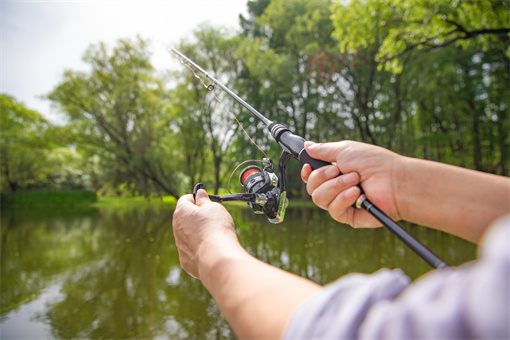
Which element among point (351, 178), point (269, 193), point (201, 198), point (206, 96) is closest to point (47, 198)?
point (206, 96)

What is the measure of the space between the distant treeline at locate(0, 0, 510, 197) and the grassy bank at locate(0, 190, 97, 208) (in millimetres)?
4034

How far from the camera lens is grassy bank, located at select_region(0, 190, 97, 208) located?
21.9m

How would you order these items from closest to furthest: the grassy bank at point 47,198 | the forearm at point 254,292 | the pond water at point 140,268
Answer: the forearm at point 254,292 → the pond water at point 140,268 → the grassy bank at point 47,198

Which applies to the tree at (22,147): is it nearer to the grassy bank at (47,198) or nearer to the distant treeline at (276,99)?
the distant treeline at (276,99)

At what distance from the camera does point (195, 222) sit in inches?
39.2

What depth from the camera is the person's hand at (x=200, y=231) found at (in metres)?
0.84

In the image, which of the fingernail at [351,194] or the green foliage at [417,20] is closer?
the fingernail at [351,194]

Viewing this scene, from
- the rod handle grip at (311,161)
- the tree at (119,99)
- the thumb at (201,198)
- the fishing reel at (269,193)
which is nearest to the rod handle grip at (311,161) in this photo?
the rod handle grip at (311,161)

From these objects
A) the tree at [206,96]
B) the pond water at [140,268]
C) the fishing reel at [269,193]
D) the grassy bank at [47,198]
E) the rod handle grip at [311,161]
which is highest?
the tree at [206,96]

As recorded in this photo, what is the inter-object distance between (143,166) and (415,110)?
16487mm

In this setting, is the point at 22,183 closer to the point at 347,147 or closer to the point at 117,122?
the point at 117,122

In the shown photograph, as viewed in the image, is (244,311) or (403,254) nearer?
(244,311)

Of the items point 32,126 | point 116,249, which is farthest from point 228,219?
point 32,126

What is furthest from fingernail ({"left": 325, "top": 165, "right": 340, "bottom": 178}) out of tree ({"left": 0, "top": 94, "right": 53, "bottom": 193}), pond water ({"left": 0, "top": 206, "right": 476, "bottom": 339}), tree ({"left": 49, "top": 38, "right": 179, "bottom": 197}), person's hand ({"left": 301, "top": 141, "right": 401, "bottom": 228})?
tree ({"left": 0, "top": 94, "right": 53, "bottom": 193})
